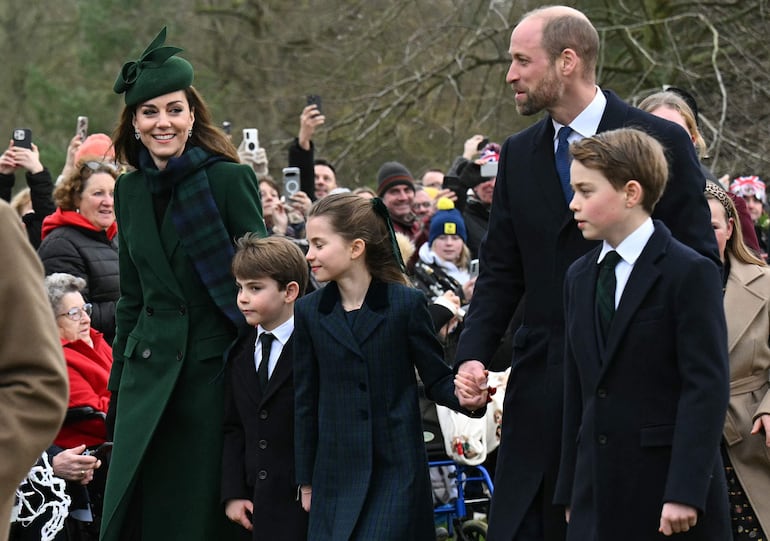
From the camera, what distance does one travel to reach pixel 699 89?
1702 cm

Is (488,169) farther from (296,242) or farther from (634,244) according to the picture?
(634,244)

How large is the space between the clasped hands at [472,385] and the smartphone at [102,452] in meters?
2.35

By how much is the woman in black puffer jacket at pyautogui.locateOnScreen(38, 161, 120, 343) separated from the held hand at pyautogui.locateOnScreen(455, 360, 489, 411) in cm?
330

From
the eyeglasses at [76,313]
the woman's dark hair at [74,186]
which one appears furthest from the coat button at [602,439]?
the woman's dark hair at [74,186]

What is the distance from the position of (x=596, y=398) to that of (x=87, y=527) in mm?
3280

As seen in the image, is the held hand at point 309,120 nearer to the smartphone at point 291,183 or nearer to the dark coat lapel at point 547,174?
the smartphone at point 291,183

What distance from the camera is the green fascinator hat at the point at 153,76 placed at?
5695 mm

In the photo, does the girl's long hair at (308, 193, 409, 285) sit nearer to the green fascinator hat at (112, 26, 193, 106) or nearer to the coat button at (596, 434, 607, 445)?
the green fascinator hat at (112, 26, 193, 106)

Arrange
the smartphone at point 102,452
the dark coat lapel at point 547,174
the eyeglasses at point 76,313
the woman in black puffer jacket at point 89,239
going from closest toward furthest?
1. the dark coat lapel at point 547,174
2. the smartphone at point 102,452
3. the eyeglasses at point 76,313
4. the woman in black puffer jacket at point 89,239

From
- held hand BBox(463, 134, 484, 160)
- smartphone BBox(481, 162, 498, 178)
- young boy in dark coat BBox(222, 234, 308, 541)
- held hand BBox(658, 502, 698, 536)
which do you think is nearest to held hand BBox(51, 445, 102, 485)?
young boy in dark coat BBox(222, 234, 308, 541)

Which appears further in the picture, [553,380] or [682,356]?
[553,380]

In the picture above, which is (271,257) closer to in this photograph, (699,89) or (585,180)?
(585,180)

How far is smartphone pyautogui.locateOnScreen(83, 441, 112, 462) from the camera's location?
6836 mm

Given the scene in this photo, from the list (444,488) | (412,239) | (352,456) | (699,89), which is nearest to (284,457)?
(352,456)
